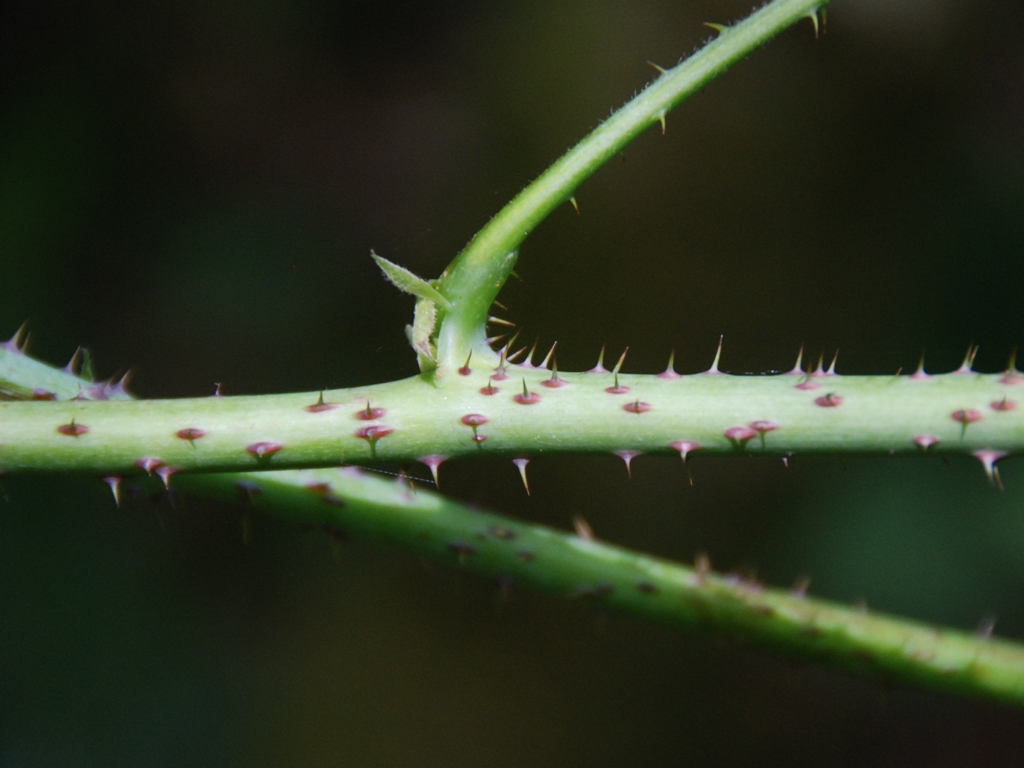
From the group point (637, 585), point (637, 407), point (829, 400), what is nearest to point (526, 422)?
point (637, 407)

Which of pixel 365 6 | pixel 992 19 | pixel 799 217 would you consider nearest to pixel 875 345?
pixel 799 217

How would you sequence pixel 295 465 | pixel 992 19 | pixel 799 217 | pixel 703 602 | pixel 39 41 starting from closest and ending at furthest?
1. pixel 295 465
2. pixel 703 602
3. pixel 39 41
4. pixel 992 19
5. pixel 799 217

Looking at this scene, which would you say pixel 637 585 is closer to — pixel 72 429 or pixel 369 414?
pixel 369 414

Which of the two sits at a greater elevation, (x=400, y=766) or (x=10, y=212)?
(x=10, y=212)

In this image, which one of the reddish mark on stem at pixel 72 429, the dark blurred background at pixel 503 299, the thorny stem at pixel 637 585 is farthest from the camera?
the dark blurred background at pixel 503 299

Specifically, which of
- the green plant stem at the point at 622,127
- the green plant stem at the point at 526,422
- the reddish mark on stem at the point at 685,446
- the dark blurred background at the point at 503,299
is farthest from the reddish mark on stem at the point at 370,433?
the dark blurred background at the point at 503,299

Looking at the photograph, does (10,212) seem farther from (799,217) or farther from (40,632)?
(799,217)

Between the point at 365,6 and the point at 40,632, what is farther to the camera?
the point at 365,6

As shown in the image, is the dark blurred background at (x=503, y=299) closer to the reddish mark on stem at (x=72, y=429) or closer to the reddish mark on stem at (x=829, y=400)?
the reddish mark on stem at (x=829, y=400)
